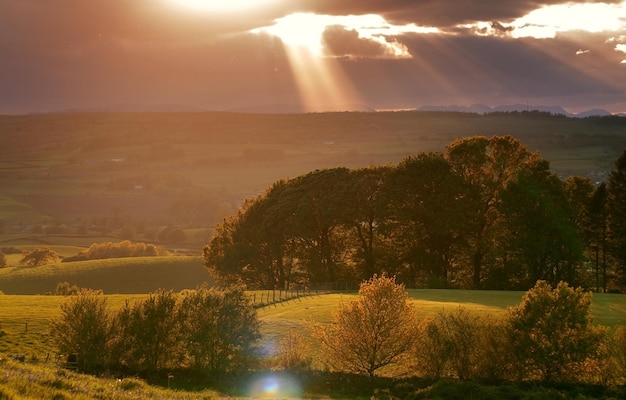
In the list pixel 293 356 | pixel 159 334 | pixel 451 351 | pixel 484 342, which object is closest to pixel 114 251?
pixel 159 334

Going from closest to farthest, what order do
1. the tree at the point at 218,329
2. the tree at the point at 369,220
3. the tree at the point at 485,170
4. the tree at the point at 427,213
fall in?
the tree at the point at 218,329 < the tree at the point at 427,213 < the tree at the point at 485,170 < the tree at the point at 369,220

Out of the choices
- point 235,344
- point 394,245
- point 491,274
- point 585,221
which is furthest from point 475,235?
point 235,344

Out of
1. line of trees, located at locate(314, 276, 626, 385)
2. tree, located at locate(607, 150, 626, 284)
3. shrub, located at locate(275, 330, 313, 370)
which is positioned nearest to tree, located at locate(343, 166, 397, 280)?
tree, located at locate(607, 150, 626, 284)

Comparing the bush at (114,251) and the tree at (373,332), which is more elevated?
the bush at (114,251)

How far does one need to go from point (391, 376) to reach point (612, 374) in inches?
613

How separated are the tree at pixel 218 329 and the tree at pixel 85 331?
5.75 metres

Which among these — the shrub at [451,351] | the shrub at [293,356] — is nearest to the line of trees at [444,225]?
the shrub at [451,351]

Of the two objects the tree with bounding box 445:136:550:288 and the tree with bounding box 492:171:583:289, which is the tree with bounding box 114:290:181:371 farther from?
the tree with bounding box 492:171:583:289

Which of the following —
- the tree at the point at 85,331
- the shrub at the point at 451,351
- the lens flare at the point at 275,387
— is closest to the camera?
the lens flare at the point at 275,387

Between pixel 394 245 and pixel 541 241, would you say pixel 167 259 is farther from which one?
pixel 541 241

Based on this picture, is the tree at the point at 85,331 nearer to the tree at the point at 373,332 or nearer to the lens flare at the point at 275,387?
the lens flare at the point at 275,387

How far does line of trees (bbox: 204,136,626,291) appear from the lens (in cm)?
8550

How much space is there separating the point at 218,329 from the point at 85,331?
381 inches

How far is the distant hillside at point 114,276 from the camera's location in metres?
123
